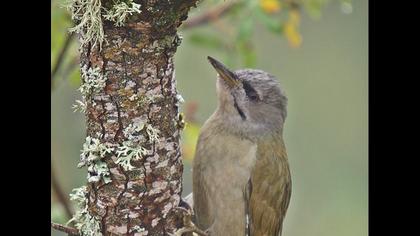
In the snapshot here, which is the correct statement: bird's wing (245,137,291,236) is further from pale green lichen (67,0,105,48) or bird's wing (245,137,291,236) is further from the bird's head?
pale green lichen (67,0,105,48)

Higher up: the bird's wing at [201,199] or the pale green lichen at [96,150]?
the pale green lichen at [96,150]

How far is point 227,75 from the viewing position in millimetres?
4676

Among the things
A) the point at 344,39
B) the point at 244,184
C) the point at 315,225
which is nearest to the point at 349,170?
the point at 315,225

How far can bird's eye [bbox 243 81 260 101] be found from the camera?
477 centimetres

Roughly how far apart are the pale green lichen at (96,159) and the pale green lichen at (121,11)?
0.55 meters

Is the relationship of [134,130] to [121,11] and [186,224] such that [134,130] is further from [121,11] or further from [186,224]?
[186,224]

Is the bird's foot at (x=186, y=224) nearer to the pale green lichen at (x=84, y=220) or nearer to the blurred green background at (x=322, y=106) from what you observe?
the pale green lichen at (x=84, y=220)

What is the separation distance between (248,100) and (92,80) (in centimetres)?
187

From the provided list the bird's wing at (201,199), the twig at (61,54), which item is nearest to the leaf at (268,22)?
the bird's wing at (201,199)

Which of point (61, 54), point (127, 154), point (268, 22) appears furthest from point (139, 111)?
point (268, 22)

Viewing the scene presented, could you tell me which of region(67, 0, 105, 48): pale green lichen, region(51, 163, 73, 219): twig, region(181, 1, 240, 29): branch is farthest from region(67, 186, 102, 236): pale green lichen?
region(181, 1, 240, 29): branch

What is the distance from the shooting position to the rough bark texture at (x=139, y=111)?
311 cm

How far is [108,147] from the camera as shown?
3219mm
